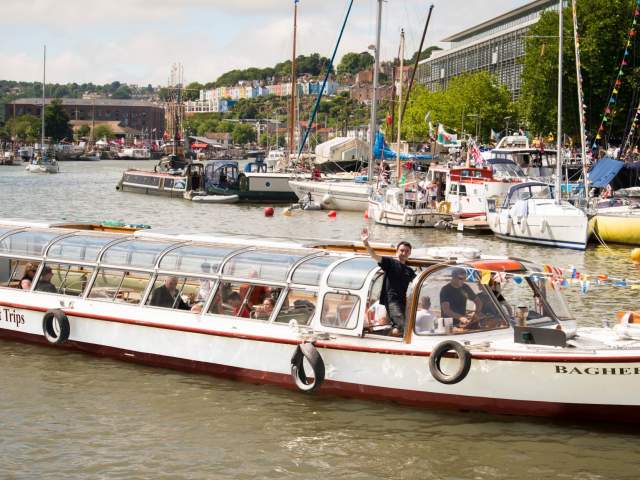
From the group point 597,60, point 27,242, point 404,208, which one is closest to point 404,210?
point 404,208

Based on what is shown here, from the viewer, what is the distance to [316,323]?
660 inches

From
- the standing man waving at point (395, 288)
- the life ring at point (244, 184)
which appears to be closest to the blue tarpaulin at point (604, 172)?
the life ring at point (244, 184)

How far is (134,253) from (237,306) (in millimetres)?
2724

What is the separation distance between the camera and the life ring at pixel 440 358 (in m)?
15.0

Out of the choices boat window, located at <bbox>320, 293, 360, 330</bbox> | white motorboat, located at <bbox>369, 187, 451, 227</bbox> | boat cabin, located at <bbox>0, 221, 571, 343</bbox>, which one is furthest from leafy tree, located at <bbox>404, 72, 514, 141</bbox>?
boat window, located at <bbox>320, 293, 360, 330</bbox>

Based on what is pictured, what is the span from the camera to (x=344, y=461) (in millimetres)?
14422

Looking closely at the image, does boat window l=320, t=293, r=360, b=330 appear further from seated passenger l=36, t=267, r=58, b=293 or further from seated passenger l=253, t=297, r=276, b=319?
seated passenger l=36, t=267, r=58, b=293

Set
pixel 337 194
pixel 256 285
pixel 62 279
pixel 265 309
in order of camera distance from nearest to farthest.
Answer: pixel 265 309 < pixel 256 285 < pixel 62 279 < pixel 337 194

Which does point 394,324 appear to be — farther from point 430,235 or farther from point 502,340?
point 430,235

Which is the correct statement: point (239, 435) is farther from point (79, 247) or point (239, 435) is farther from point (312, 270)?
point (79, 247)

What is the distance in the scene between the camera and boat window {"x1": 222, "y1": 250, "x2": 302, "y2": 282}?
17.5 meters

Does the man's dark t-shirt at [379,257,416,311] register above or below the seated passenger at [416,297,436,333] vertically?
above

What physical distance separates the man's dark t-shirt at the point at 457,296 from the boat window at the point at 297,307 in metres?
2.53

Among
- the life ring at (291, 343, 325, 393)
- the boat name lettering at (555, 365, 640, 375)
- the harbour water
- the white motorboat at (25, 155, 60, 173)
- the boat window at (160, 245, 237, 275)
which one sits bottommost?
the harbour water
